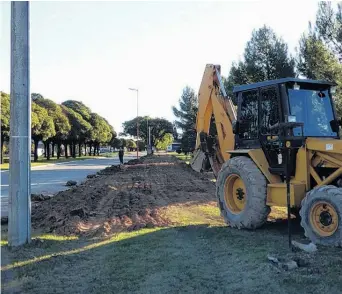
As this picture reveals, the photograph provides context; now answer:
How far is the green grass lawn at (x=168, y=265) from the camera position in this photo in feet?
17.7

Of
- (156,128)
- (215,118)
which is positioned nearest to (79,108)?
(156,128)

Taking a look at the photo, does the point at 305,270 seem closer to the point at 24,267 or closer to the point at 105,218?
the point at 24,267

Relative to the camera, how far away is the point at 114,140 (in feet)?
407

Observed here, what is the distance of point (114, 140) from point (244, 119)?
380ft

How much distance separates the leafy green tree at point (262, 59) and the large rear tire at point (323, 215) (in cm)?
1993

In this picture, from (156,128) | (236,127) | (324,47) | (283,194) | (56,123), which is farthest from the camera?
(156,128)

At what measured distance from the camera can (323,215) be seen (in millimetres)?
7238

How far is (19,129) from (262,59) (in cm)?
2241

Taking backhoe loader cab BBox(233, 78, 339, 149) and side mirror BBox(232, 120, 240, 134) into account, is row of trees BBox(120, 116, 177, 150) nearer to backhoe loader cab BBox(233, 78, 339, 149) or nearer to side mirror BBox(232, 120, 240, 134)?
side mirror BBox(232, 120, 240, 134)

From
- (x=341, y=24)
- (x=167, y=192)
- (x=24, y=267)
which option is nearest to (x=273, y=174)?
(x=24, y=267)

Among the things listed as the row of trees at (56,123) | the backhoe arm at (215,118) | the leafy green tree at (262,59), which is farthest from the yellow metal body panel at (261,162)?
the row of trees at (56,123)

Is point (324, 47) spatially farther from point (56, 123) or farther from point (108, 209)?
point (56, 123)

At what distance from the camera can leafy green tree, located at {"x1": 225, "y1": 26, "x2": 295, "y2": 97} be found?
2684 cm

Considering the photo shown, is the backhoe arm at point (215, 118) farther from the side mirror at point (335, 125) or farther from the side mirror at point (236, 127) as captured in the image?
the side mirror at point (335, 125)
